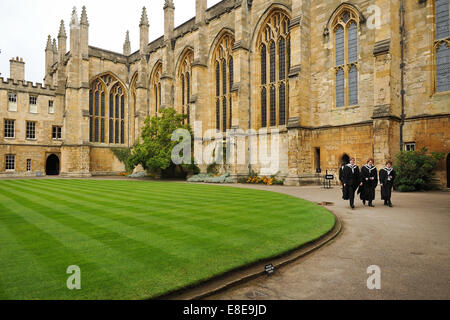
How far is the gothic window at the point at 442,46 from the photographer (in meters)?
13.6

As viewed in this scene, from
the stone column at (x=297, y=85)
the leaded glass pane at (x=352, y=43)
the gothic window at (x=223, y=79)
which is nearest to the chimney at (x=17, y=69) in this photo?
the gothic window at (x=223, y=79)

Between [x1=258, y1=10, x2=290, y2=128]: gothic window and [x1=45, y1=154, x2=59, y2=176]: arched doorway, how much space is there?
27.6m

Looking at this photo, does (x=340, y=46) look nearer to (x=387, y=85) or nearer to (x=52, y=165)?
(x=387, y=85)

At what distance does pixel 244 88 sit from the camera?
70.7 feet

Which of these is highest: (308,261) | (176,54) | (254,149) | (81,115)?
(176,54)

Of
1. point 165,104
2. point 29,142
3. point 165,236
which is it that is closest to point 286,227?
point 165,236

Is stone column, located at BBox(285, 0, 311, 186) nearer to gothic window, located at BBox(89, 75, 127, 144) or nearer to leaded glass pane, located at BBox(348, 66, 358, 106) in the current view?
leaded glass pane, located at BBox(348, 66, 358, 106)

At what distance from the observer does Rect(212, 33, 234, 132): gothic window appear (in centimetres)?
2414

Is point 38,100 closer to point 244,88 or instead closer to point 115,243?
point 244,88

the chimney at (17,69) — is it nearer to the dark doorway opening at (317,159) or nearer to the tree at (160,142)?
the tree at (160,142)

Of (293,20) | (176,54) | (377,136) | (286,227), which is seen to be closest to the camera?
(286,227)

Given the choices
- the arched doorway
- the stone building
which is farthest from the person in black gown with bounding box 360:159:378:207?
the arched doorway
